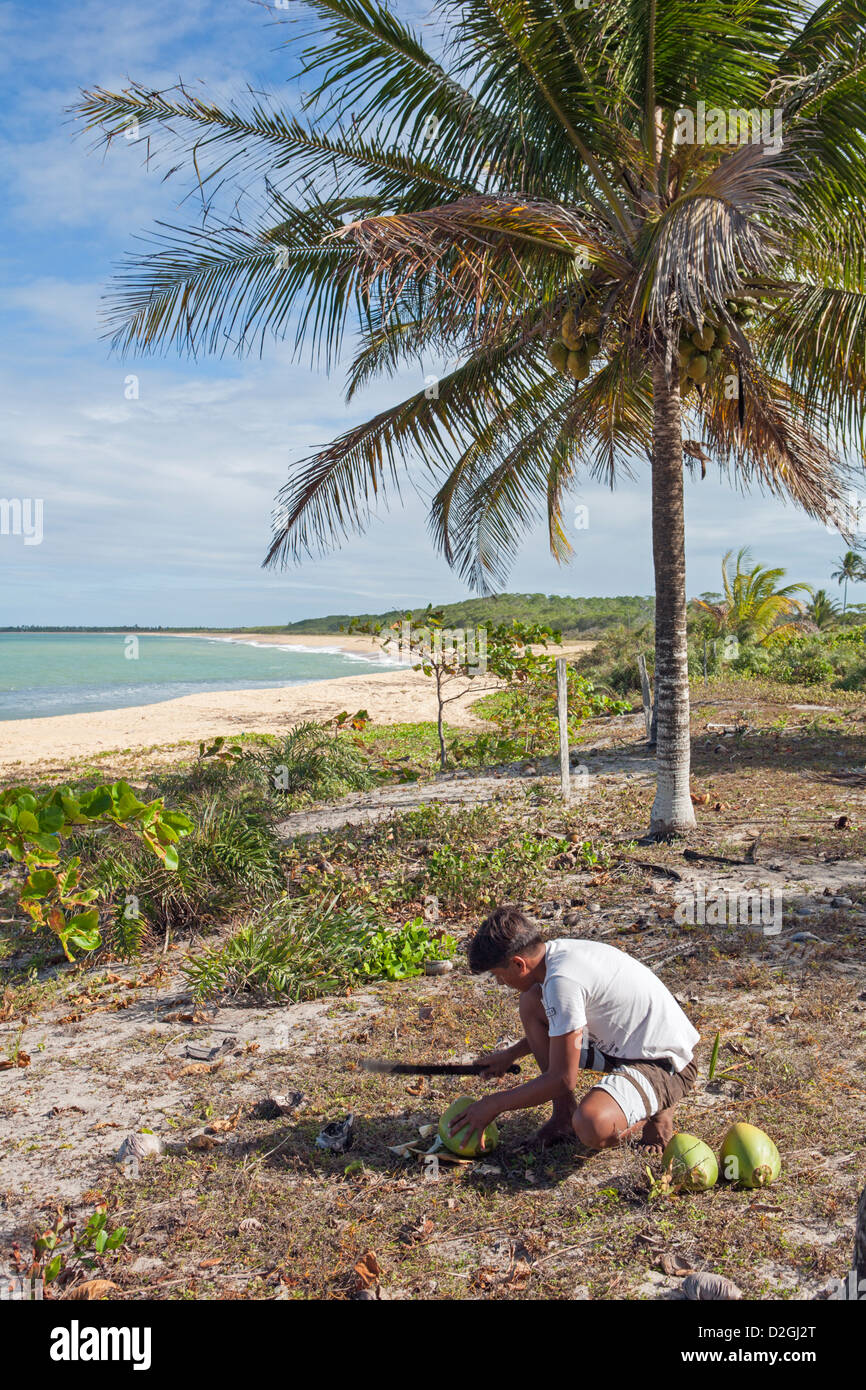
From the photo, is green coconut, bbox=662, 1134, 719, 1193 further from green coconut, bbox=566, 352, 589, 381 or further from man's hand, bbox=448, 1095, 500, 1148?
green coconut, bbox=566, 352, 589, 381

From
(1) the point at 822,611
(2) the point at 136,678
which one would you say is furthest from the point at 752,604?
(2) the point at 136,678

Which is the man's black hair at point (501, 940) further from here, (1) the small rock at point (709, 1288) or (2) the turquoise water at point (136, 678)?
(2) the turquoise water at point (136, 678)

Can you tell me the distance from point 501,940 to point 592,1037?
567 millimetres

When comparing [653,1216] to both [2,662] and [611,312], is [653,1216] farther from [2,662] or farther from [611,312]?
[2,662]

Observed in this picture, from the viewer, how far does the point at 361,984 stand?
5.25 meters

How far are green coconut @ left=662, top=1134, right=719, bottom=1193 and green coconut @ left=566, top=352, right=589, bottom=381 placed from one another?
5.26 metres

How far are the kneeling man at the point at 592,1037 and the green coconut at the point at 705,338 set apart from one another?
4929 millimetres

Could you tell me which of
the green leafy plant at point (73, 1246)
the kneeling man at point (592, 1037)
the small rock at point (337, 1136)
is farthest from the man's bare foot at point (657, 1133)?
the green leafy plant at point (73, 1246)

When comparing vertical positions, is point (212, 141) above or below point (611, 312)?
above

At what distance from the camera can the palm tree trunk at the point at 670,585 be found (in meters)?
7.29

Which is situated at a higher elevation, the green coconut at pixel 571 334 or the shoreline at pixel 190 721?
the green coconut at pixel 571 334

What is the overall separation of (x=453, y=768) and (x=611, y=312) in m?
6.48

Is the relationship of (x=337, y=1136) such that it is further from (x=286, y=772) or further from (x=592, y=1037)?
(x=286, y=772)

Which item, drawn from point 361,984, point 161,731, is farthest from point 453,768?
point 161,731
